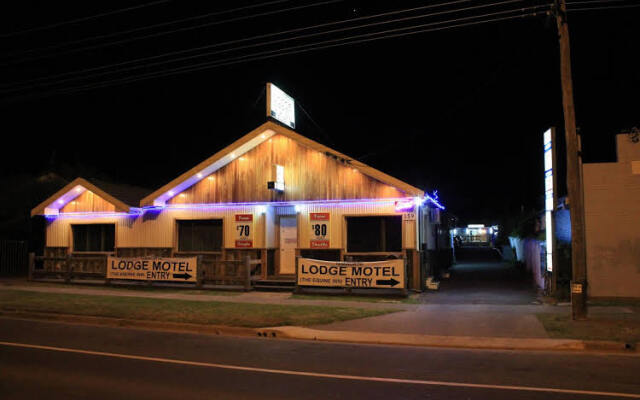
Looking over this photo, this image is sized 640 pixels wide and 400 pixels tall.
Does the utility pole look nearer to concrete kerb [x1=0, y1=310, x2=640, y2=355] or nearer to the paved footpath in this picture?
the paved footpath

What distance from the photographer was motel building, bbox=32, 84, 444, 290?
1838cm

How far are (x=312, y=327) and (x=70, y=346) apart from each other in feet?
16.2

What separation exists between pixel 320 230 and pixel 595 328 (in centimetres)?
997

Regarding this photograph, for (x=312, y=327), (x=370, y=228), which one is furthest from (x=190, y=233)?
(x=312, y=327)

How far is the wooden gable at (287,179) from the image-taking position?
18.4 m

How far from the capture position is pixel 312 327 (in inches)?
469

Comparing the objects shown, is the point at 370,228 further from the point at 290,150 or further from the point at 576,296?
the point at 576,296

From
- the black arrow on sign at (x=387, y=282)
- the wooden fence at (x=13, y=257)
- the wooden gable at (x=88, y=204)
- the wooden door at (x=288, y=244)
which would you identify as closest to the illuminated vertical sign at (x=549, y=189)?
the black arrow on sign at (x=387, y=282)

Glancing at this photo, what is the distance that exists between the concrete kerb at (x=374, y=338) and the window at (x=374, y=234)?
23.8 ft

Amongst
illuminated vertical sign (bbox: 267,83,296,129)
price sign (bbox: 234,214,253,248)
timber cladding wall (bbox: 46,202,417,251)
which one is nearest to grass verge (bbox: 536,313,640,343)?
timber cladding wall (bbox: 46,202,417,251)

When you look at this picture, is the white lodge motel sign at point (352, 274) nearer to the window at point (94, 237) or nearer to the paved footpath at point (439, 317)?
the paved footpath at point (439, 317)

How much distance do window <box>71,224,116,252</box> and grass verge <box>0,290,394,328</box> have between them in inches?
221

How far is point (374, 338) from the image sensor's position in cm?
1083

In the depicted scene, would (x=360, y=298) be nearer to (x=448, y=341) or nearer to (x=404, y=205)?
(x=404, y=205)
